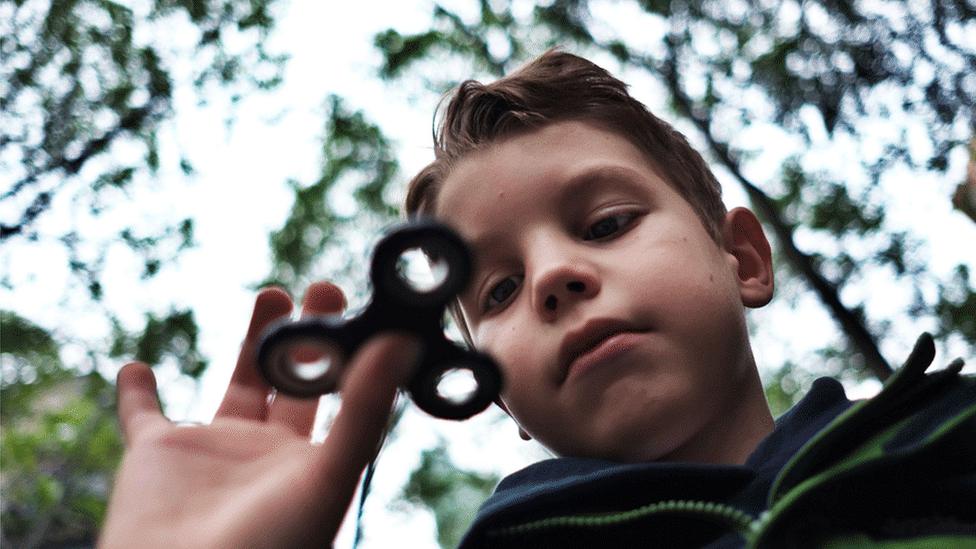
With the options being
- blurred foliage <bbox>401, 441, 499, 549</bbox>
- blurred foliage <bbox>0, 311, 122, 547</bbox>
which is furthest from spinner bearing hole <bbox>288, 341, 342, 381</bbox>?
blurred foliage <bbox>401, 441, 499, 549</bbox>

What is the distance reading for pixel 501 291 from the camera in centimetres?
150

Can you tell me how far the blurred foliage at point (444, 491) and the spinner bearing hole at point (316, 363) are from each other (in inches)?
187

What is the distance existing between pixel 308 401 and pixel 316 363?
0.27 metres

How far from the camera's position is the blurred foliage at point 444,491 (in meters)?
5.60

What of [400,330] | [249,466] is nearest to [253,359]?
[249,466]

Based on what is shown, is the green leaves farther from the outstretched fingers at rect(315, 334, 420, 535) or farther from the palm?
the outstretched fingers at rect(315, 334, 420, 535)

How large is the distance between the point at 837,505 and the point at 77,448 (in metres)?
5.07

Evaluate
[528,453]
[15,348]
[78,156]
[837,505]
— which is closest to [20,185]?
[78,156]

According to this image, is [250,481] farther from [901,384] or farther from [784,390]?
[784,390]

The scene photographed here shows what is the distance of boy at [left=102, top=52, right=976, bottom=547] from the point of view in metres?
0.94

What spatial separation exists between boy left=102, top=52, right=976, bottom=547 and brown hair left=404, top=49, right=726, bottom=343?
0.05ft

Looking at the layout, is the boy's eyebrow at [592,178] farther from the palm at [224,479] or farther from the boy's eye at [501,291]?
the palm at [224,479]

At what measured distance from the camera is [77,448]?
5094 mm

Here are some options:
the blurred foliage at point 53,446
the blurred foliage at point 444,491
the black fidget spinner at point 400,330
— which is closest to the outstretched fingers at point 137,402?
the black fidget spinner at point 400,330
